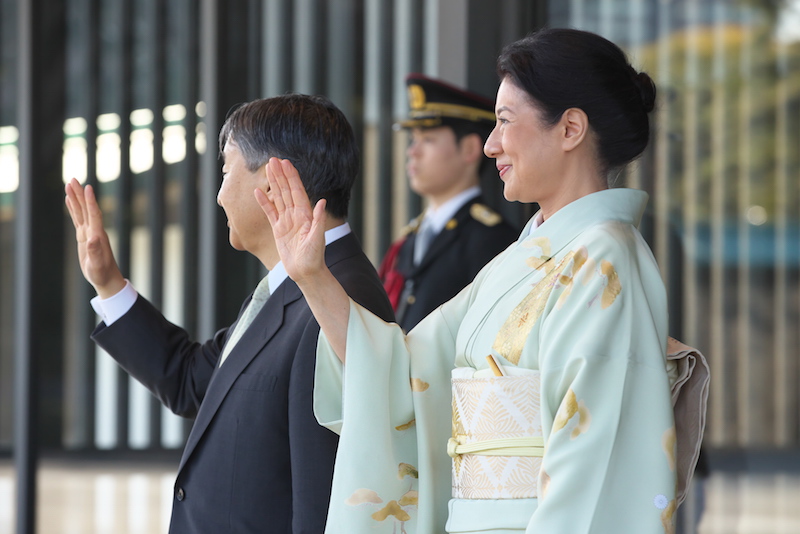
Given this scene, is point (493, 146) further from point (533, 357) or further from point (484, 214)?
point (484, 214)

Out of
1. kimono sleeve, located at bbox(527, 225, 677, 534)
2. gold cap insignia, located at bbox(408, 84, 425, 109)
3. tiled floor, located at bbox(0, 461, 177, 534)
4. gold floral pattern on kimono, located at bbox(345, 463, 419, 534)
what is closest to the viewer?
kimono sleeve, located at bbox(527, 225, 677, 534)

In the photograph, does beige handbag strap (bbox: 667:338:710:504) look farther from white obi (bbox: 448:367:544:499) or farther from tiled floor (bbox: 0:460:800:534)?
tiled floor (bbox: 0:460:800:534)

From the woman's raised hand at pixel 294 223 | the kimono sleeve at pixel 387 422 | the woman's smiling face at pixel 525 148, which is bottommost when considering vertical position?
the kimono sleeve at pixel 387 422

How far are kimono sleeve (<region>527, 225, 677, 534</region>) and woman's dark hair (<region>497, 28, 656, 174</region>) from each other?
0.90ft

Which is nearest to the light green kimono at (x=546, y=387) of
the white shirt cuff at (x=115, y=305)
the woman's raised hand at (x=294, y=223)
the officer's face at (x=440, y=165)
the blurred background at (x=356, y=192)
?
the woman's raised hand at (x=294, y=223)

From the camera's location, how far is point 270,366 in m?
1.59

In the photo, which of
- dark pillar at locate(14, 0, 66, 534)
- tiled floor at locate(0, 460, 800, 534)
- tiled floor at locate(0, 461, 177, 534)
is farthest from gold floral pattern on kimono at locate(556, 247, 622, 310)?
tiled floor at locate(0, 461, 177, 534)

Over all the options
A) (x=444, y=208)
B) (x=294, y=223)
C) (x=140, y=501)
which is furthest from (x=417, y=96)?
(x=140, y=501)

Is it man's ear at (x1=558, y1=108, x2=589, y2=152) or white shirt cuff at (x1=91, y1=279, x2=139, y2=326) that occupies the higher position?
man's ear at (x1=558, y1=108, x2=589, y2=152)

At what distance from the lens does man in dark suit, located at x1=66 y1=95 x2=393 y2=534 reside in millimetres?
1534

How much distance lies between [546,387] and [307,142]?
61 centimetres

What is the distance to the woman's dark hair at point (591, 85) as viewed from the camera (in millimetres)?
1438

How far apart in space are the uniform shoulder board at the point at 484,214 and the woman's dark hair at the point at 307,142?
3.49 feet

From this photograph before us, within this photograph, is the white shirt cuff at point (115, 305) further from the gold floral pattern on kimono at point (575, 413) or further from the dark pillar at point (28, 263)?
the dark pillar at point (28, 263)
